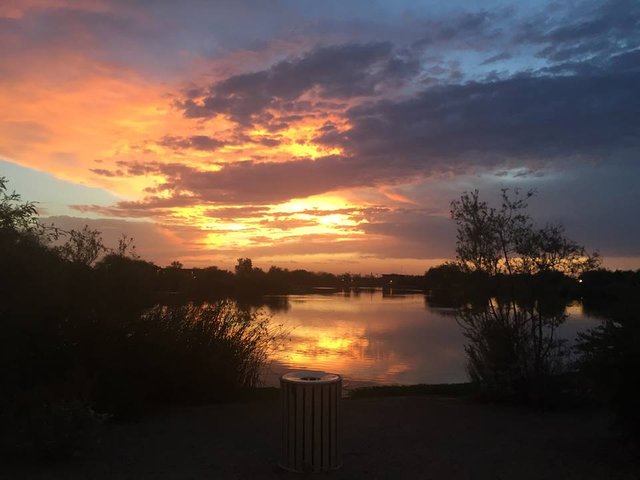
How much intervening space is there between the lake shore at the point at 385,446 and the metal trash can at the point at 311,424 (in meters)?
0.19

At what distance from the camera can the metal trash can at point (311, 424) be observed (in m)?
7.20

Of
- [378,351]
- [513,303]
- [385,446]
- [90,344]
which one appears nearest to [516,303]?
[513,303]

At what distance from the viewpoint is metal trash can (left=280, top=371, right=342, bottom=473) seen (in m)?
7.20

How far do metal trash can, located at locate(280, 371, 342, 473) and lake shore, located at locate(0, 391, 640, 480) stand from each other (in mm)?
192

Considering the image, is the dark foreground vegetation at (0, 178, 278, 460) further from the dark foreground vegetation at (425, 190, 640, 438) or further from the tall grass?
the dark foreground vegetation at (425, 190, 640, 438)

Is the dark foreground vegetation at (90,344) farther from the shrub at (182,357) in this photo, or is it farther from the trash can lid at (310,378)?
the trash can lid at (310,378)

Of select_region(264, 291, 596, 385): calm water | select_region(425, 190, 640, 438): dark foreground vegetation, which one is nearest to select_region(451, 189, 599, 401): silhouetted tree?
select_region(425, 190, 640, 438): dark foreground vegetation

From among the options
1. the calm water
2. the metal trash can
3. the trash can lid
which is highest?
the trash can lid

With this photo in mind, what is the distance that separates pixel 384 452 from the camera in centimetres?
833

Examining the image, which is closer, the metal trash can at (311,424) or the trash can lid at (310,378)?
the metal trash can at (311,424)

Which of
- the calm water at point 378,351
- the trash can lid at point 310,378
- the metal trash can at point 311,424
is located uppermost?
the trash can lid at point 310,378

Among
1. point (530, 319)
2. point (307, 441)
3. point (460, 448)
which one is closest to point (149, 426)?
point (307, 441)

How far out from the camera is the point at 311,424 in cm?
723

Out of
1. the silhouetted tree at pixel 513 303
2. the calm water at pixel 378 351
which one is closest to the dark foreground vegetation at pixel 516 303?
the silhouetted tree at pixel 513 303
